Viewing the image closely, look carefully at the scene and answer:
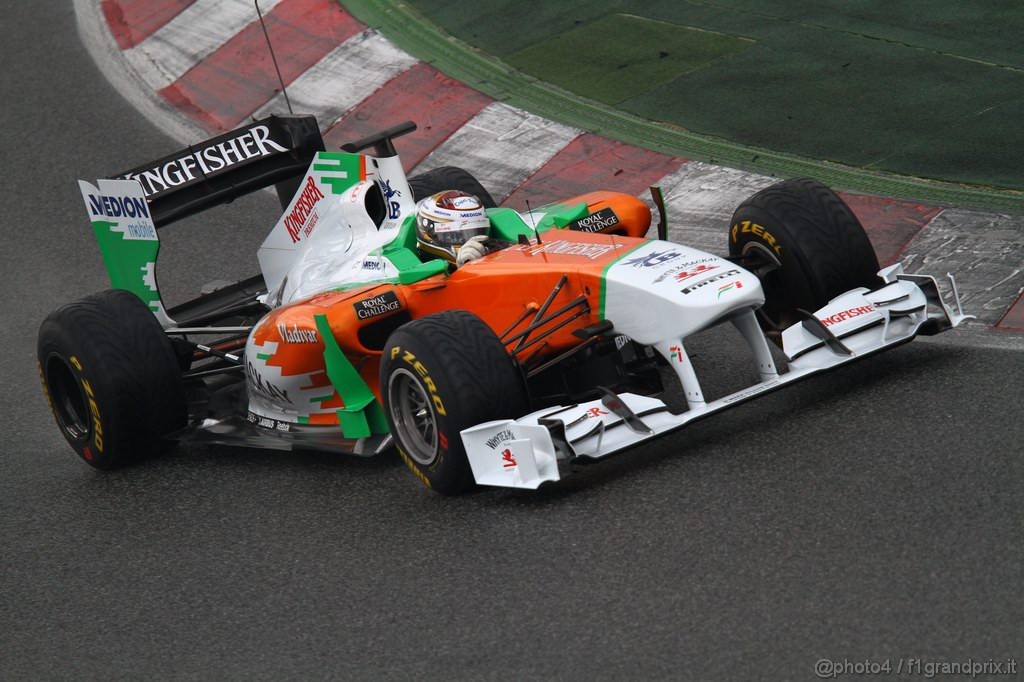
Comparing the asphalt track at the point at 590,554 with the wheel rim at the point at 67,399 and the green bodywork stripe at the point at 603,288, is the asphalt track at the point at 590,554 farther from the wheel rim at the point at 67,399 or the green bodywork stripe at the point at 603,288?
the green bodywork stripe at the point at 603,288

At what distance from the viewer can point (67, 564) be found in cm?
641

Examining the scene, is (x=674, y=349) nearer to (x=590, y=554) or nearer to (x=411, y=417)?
(x=590, y=554)

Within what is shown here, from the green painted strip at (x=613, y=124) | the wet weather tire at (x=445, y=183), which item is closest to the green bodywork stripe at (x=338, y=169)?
the wet weather tire at (x=445, y=183)

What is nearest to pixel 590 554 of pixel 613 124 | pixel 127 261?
pixel 127 261

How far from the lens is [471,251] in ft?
21.8

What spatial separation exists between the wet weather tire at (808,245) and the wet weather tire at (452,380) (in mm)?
1437

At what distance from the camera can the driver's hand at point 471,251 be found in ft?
21.8

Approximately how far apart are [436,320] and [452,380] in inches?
13.6

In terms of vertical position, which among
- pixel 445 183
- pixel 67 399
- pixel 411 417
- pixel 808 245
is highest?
pixel 445 183

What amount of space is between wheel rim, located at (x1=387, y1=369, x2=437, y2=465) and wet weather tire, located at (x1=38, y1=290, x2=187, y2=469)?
155 cm

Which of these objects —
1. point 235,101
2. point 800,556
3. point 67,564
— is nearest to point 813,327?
point 800,556

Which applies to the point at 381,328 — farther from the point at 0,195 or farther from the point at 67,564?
the point at 0,195

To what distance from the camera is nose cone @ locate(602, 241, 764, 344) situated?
228 inches

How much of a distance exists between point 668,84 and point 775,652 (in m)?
6.41
